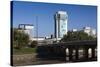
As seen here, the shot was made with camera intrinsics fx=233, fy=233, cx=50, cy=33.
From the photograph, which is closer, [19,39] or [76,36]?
[19,39]

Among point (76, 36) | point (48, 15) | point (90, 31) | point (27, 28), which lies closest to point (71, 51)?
point (76, 36)

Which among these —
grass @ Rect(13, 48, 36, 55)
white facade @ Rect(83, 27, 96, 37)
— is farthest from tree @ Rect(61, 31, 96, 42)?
grass @ Rect(13, 48, 36, 55)

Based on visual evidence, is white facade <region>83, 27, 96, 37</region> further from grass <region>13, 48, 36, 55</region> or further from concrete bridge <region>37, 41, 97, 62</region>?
grass <region>13, 48, 36, 55</region>

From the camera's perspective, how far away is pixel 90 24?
4.22 metres

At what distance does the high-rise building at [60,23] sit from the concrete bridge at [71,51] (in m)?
0.19

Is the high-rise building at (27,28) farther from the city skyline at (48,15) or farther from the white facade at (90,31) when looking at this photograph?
the white facade at (90,31)

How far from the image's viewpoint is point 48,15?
13.0 feet

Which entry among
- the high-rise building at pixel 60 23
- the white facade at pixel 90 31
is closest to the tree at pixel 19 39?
the high-rise building at pixel 60 23

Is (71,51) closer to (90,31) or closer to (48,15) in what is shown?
(90,31)

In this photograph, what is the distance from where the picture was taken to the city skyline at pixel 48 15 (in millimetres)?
3814
